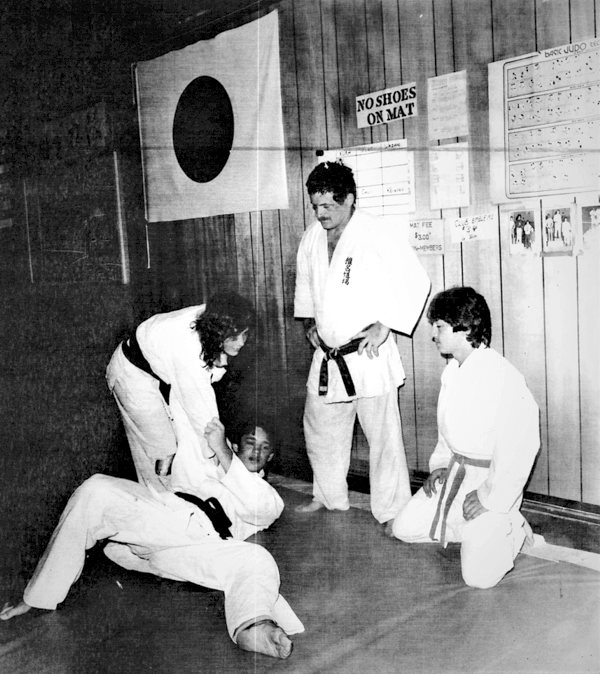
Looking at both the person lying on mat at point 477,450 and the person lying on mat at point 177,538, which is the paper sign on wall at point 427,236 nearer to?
the person lying on mat at point 477,450

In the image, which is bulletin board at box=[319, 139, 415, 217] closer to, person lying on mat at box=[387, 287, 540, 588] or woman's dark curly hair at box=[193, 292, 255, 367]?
person lying on mat at box=[387, 287, 540, 588]

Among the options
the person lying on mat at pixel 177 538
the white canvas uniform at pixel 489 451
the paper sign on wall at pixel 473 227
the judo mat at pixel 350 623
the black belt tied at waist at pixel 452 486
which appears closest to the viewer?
the judo mat at pixel 350 623

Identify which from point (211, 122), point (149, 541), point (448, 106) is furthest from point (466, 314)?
point (149, 541)

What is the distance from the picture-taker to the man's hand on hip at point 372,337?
5.94 feet

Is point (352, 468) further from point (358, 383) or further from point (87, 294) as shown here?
point (87, 294)

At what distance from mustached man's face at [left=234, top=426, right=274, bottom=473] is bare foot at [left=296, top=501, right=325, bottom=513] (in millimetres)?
329

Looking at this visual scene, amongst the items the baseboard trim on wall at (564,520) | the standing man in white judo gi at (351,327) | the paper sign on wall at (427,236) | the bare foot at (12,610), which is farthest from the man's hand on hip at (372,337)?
A: the bare foot at (12,610)

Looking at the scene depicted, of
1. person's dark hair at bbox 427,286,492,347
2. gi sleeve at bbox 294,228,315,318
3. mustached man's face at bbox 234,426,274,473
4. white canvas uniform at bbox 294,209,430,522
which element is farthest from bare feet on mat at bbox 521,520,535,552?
gi sleeve at bbox 294,228,315,318

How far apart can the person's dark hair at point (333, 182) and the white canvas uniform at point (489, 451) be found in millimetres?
552

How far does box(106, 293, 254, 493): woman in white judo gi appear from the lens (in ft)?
5.38

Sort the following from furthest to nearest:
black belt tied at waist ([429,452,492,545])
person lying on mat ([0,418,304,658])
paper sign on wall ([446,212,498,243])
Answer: paper sign on wall ([446,212,498,243]) < black belt tied at waist ([429,452,492,545]) < person lying on mat ([0,418,304,658])

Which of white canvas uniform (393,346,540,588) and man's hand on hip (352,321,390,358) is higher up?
man's hand on hip (352,321,390,358)

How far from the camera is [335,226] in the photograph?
1.79 m

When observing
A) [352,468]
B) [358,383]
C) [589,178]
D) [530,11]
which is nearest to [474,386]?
[358,383]
